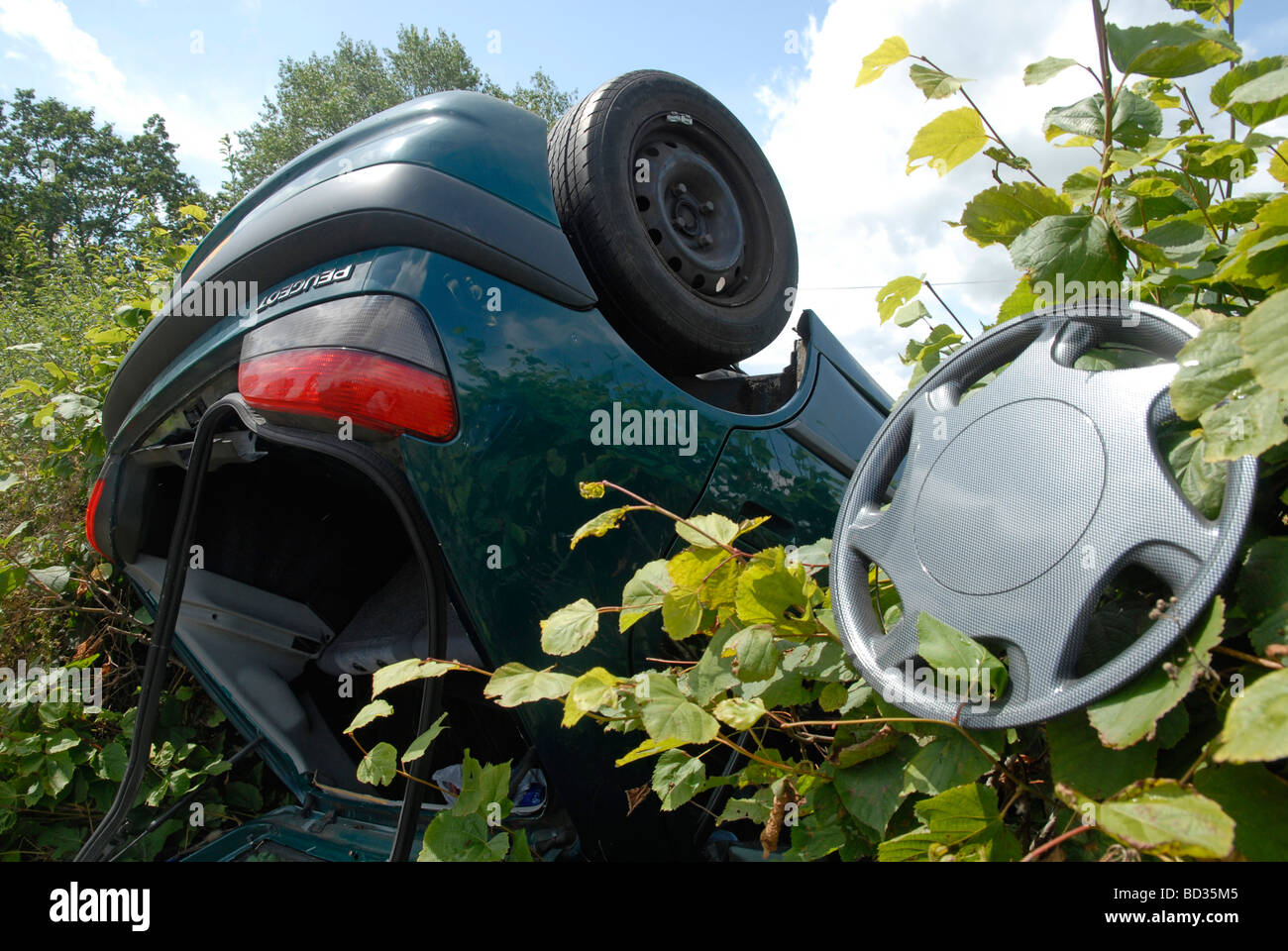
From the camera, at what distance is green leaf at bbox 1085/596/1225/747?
705 mm

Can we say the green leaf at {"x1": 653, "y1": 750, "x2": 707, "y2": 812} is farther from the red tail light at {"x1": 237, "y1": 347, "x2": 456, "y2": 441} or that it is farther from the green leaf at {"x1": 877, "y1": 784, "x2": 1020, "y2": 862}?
the red tail light at {"x1": 237, "y1": 347, "x2": 456, "y2": 441}

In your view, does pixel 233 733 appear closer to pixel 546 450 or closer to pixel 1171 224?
pixel 546 450

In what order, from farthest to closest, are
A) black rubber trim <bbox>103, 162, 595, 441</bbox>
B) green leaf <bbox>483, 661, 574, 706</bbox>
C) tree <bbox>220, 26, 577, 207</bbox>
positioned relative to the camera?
tree <bbox>220, 26, 577, 207</bbox> → black rubber trim <bbox>103, 162, 595, 441</bbox> → green leaf <bbox>483, 661, 574, 706</bbox>

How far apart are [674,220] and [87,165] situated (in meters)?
46.2

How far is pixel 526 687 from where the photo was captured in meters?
1.09

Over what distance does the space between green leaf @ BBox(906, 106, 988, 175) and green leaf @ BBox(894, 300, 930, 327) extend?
423mm

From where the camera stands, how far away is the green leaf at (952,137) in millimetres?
1177

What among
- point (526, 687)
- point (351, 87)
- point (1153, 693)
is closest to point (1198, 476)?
point (1153, 693)

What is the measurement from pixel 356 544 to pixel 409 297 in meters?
1.32

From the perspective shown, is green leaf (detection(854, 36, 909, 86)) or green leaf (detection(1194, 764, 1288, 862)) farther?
green leaf (detection(854, 36, 909, 86))

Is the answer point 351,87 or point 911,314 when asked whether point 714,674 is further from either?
point 351,87

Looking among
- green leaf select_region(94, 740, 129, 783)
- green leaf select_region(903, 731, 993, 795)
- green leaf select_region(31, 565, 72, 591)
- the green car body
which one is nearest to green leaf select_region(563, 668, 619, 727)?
green leaf select_region(903, 731, 993, 795)

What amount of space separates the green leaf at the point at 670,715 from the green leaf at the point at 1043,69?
3.34ft

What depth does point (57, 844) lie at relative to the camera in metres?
2.60
